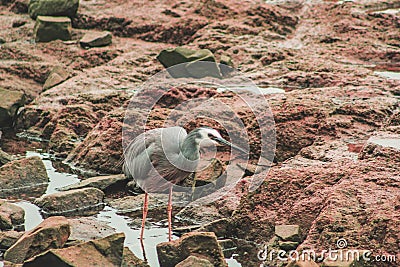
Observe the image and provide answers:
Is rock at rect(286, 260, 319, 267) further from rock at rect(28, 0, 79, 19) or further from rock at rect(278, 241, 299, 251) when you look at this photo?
rock at rect(28, 0, 79, 19)

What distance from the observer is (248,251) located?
6.88 metres

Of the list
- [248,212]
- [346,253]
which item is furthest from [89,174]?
[346,253]

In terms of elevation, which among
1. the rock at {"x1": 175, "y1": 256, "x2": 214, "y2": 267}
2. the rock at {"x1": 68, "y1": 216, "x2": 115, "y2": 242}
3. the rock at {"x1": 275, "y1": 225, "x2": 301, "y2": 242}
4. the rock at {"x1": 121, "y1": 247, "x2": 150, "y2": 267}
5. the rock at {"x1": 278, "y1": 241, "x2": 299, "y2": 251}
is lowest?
the rock at {"x1": 68, "y1": 216, "x2": 115, "y2": 242}

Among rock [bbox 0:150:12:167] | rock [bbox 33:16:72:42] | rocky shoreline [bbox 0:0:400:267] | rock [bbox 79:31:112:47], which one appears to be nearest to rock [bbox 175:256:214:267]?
rocky shoreline [bbox 0:0:400:267]

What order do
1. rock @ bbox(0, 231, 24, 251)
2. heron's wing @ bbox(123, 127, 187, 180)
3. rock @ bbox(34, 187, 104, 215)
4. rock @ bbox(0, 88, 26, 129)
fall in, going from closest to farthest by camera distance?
rock @ bbox(0, 231, 24, 251) < heron's wing @ bbox(123, 127, 187, 180) < rock @ bbox(34, 187, 104, 215) < rock @ bbox(0, 88, 26, 129)

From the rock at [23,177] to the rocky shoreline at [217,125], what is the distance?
0.05 feet

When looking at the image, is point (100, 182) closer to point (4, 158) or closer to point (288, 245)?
point (4, 158)

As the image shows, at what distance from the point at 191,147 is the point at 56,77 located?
581cm

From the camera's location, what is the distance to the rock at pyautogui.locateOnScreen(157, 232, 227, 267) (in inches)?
245

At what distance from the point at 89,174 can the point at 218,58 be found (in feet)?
12.8

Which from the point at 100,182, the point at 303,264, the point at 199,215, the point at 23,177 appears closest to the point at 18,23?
the point at 23,177

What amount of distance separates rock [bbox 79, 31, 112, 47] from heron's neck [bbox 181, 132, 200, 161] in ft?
22.5

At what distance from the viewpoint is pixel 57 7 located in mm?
14273

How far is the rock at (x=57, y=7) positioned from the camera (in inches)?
560
